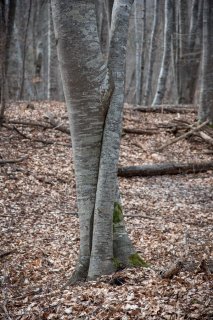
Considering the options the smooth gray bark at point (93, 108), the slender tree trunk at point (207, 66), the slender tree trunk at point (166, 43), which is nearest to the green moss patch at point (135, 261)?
the smooth gray bark at point (93, 108)

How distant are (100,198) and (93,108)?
0.92 metres

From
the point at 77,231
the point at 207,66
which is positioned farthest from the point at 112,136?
Result: the point at 207,66

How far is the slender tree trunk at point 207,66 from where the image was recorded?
10.9 meters

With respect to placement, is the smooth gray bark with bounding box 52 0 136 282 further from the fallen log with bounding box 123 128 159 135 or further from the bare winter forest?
the fallen log with bounding box 123 128 159 135

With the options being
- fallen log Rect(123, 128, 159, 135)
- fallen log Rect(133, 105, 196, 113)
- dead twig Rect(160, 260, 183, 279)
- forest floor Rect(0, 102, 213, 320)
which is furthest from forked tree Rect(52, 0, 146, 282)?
fallen log Rect(133, 105, 196, 113)

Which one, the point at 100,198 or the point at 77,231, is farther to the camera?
the point at 77,231

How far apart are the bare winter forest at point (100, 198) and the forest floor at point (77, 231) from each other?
2cm

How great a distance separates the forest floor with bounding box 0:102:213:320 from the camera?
→ 3.67m

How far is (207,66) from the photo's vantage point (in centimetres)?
1116

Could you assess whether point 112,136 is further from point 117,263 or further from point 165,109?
point 165,109

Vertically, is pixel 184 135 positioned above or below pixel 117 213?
above

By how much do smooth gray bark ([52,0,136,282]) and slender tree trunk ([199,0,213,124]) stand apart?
293 inches

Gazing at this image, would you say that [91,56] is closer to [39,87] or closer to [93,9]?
[93,9]

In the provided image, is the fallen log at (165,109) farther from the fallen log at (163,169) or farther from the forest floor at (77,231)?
the fallen log at (163,169)
